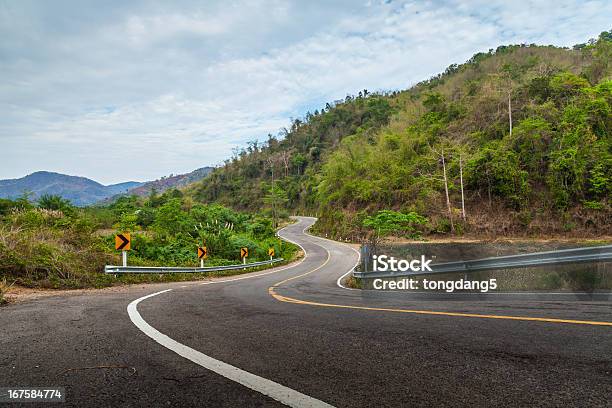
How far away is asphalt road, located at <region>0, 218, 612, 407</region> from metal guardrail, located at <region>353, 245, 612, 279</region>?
341cm

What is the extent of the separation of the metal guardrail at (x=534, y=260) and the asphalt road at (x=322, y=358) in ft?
11.2

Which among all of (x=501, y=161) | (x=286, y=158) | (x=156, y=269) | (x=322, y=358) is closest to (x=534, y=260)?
(x=322, y=358)

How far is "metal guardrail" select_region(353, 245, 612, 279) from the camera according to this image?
7.85m

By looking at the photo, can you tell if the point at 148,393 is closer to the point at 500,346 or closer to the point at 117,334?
the point at 117,334

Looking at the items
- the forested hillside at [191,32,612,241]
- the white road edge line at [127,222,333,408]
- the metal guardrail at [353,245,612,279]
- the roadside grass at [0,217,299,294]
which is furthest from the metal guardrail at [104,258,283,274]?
the forested hillside at [191,32,612,241]

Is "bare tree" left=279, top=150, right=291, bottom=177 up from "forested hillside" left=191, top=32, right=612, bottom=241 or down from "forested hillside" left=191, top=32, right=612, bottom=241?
up

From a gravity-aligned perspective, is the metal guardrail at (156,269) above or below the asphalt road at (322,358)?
below

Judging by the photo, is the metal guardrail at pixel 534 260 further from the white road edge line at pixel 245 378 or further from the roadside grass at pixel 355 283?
the white road edge line at pixel 245 378

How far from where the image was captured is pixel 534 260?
8.95 metres

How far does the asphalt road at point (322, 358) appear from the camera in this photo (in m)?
2.31

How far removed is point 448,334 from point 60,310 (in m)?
6.37

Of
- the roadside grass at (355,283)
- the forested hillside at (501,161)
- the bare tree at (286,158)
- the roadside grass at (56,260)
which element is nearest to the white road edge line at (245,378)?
the roadside grass at (56,260)

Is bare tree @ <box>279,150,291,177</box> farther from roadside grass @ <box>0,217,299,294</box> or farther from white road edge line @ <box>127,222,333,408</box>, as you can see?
white road edge line @ <box>127,222,333,408</box>

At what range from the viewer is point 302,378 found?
2615 mm
